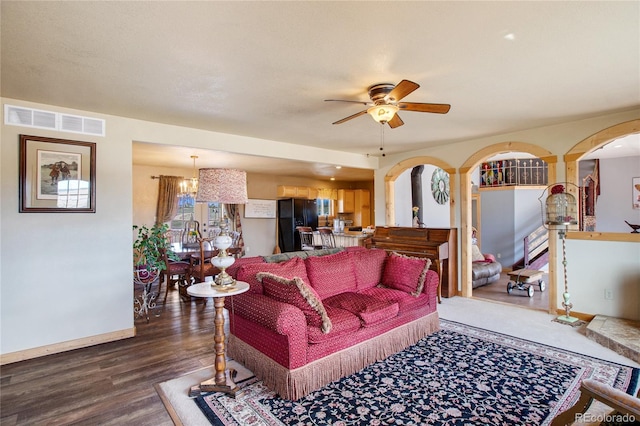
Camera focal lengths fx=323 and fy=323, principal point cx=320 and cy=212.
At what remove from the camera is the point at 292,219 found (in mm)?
8625

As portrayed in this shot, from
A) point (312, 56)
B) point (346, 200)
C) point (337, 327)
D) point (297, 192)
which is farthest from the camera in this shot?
point (346, 200)

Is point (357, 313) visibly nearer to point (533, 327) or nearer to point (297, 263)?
point (297, 263)

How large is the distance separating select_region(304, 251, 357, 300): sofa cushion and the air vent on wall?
2756 mm

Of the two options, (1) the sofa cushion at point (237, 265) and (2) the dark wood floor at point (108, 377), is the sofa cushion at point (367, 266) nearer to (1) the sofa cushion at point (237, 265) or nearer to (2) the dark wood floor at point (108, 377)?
(1) the sofa cushion at point (237, 265)

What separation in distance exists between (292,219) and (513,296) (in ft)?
17.3

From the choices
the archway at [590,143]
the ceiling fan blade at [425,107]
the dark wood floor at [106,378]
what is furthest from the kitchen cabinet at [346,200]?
the ceiling fan blade at [425,107]

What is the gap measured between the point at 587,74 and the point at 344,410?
10.8 ft

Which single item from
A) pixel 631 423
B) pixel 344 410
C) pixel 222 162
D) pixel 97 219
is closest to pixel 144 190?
pixel 222 162

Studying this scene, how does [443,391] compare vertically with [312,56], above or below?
below

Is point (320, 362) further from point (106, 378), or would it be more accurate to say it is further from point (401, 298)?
point (106, 378)

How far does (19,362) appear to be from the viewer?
3.07 m

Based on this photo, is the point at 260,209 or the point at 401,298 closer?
the point at 401,298

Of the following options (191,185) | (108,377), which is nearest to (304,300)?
(108,377)

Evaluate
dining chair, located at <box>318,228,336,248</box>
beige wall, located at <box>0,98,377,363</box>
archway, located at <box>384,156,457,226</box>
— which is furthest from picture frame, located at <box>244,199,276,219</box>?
beige wall, located at <box>0,98,377,363</box>
